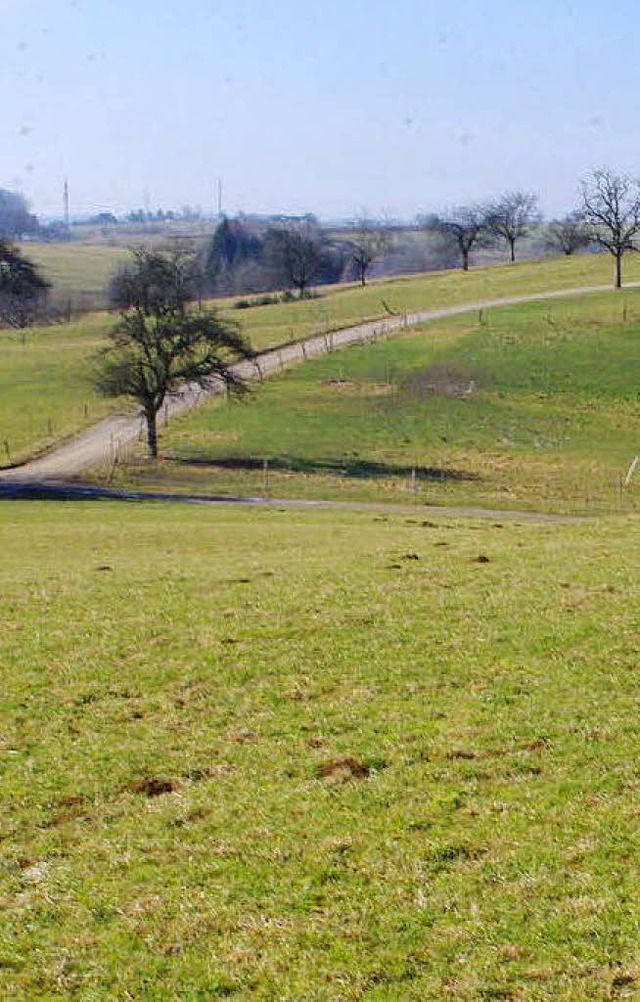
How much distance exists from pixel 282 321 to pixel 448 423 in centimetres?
A: 4731

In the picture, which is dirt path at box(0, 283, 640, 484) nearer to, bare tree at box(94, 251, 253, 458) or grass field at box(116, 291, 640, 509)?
grass field at box(116, 291, 640, 509)

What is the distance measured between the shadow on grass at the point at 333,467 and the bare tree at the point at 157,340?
388 centimetres

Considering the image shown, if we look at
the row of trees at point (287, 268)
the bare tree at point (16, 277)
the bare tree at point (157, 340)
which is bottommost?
the bare tree at point (157, 340)

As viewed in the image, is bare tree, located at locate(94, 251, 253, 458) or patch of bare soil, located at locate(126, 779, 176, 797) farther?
bare tree, located at locate(94, 251, 253, 458)

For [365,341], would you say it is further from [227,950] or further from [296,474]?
[227,950]

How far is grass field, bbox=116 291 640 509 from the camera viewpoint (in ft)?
184

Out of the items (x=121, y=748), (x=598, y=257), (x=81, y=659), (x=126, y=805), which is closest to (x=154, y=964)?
(x=126, y=805)

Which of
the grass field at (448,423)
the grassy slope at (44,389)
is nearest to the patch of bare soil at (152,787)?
the grass field at (448,423)

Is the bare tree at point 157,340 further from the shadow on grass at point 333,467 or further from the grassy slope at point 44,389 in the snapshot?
the grassy slope at point 44,389

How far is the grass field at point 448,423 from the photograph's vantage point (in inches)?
2202

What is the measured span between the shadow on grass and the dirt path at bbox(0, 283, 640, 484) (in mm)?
4973

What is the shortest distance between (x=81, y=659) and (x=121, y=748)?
372 cm

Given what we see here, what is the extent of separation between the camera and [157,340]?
65.6 meters

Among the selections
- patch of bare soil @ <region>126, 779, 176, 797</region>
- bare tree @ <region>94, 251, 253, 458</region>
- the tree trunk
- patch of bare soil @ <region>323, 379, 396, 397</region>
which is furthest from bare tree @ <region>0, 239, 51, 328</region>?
patch of bare soil @ <region>126, 779, 176, 797</region>
